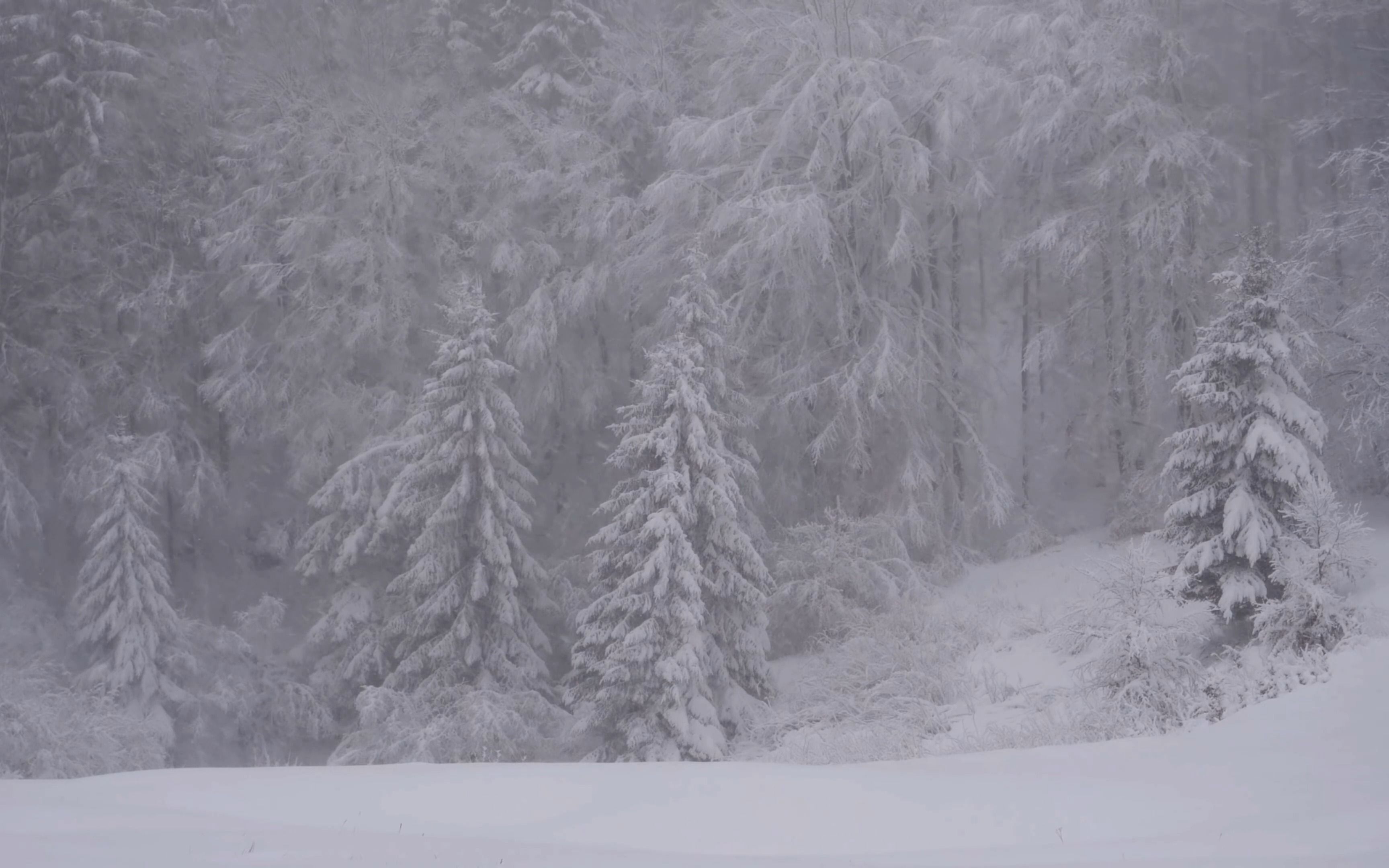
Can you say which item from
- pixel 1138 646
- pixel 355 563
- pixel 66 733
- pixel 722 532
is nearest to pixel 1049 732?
pixel 1138 646

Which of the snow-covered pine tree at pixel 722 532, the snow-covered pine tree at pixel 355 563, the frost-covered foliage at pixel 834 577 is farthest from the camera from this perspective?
the snow-covered pine tree at pixel 355 563

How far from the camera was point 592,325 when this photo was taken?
2225cm

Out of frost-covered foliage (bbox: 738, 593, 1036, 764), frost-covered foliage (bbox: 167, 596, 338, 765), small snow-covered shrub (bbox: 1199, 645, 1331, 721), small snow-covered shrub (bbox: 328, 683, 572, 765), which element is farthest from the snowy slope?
frost-covered foliage (bbox: 167, 596, 338, 765)

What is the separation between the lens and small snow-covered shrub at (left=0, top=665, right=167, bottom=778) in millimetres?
12609

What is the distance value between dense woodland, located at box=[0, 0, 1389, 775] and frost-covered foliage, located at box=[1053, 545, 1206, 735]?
5443 millimetres

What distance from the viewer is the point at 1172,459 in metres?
10.6

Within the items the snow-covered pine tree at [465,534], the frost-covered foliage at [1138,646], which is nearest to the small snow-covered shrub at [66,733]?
the snow-covered pine tree at [465,534]

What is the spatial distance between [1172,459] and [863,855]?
25.0ft

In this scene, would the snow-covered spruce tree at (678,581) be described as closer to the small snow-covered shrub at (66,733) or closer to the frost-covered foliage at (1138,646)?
the frost-covered foliage at (1138,646)

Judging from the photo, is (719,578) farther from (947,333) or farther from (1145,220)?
(1145,220)

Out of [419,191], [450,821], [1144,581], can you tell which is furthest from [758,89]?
[450,821]

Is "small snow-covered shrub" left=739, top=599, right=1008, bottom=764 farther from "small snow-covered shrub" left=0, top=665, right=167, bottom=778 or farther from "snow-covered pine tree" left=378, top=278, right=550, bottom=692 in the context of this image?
"small snow-covered shrub" left=0, top=665, right=167, bottom=778

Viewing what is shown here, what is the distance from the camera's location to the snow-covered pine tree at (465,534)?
15305 mm

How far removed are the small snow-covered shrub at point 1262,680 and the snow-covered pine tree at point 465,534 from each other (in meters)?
10.4
